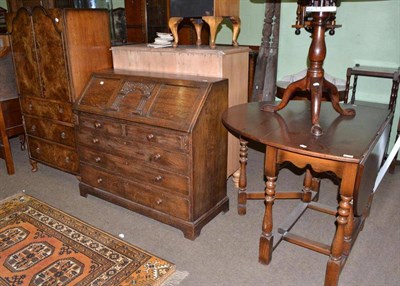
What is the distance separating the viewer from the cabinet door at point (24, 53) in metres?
2.97

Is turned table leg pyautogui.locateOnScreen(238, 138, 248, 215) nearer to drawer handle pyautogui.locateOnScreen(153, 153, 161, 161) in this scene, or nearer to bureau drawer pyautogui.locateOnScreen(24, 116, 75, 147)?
drawer handle pyautogui.locateOnScreen(153, 153, 161, 161)

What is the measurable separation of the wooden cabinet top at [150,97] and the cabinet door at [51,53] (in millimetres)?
265

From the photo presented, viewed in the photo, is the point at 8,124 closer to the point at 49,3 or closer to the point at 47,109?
the point at 47,109

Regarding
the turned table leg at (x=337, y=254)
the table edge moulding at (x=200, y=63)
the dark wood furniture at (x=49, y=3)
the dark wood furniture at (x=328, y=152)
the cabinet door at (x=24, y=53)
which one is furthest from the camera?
the dark wood furniture at (x=49, y=3)

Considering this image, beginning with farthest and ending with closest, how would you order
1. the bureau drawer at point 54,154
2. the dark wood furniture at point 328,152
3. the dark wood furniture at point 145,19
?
1. the dark wood furniture at point 145,19
2. the bureau drawer at point 54,154
3. the dark wood furniture at point 328,152

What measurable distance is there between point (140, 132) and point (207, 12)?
97 centimetres

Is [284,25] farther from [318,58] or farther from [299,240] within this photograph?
[299,240]

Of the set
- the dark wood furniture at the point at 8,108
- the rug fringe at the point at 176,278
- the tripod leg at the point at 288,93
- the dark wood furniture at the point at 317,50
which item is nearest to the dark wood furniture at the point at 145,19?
the dark wood furniture at the point at 8,108

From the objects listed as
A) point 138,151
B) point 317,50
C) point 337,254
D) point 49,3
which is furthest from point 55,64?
point 49,3

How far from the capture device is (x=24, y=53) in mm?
3088

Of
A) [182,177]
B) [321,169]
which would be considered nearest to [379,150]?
[321,169]

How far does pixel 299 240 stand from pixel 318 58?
3.49 ft

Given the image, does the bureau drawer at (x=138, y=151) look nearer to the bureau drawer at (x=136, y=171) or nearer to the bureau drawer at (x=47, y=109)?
the bureau drawer at (x=136, y=171)

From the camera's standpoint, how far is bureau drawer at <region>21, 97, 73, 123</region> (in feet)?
9.77
